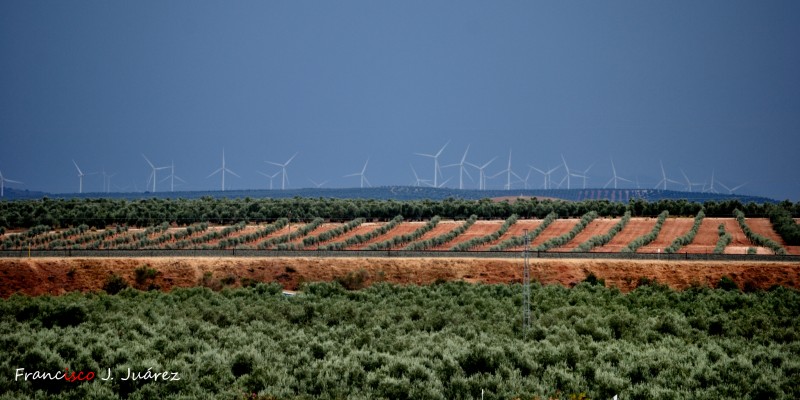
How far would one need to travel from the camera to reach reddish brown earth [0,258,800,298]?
237 feet

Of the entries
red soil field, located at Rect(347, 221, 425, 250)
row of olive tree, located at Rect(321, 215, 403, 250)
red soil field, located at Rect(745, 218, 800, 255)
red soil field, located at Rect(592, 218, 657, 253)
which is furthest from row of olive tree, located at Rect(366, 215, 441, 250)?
red soil field, located at Rect(745, 218, 800, 255)

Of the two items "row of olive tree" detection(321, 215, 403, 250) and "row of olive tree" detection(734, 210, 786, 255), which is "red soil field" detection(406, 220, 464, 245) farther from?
"row of olive tree" detection(734, 210, 786, 255)

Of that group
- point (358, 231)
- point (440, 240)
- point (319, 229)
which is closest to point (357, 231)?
point (358, 231)

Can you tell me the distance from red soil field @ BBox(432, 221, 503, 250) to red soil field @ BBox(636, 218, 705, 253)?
21.2m

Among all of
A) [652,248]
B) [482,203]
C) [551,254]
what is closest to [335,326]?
[551,254]

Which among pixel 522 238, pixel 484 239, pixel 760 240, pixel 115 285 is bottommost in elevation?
pixel 115 285

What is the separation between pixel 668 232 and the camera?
110m

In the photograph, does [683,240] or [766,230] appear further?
[766,230]

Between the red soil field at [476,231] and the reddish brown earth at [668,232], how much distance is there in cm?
2121

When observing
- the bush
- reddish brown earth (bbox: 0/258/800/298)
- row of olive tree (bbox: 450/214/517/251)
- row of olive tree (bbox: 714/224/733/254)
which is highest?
row of olive tree (bbox: 714/224/733/254)

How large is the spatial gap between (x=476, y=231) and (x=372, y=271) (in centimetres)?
3984

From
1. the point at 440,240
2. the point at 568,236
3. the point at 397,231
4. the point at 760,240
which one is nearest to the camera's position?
the point at 760,240

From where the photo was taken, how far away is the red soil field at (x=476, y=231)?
10632 centimetres

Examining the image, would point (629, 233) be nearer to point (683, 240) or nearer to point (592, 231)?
point (592, 231)
